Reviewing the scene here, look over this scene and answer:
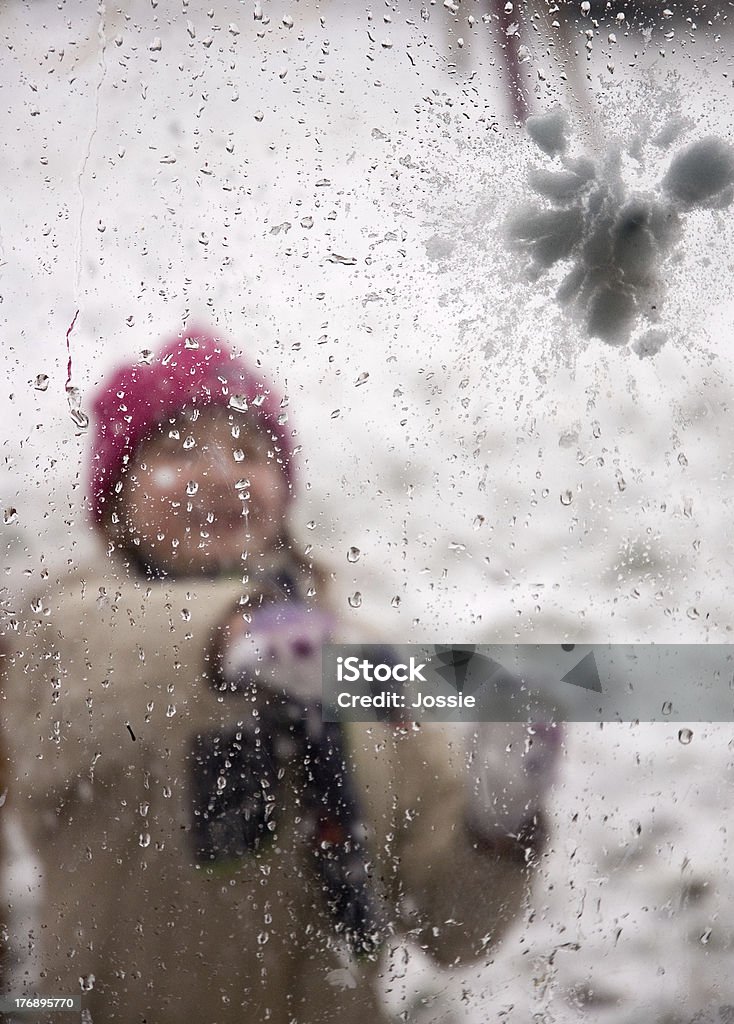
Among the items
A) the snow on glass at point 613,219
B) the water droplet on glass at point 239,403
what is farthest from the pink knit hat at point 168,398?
the snow on glass at point 613,219

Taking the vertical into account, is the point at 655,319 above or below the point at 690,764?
above

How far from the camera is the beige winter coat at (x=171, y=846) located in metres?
0.66

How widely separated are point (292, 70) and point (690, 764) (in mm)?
744

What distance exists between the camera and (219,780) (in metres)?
0.66

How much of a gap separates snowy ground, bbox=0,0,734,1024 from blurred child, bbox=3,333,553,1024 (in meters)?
0.04

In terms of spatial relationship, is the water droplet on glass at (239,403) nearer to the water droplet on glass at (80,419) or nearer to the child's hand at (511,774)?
the water droplet on glass at (80,419)

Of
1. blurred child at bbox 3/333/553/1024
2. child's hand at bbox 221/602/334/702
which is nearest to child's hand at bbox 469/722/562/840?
blurred child at bbox 3/333/553/1024

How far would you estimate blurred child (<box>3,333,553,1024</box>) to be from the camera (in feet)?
2.16

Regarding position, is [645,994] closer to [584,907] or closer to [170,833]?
[584,907]

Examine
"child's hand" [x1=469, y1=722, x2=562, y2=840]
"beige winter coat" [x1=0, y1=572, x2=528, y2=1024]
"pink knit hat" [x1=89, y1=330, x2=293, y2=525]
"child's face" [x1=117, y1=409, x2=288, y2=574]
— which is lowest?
"beige winter coat" [x1=0, y1=572, x2=528, y2=1024]

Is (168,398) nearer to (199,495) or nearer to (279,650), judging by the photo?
(199,495)

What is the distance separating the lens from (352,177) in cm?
68

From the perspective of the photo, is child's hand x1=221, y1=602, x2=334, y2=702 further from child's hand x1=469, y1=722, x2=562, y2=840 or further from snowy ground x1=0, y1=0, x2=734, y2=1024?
child's hand x1=469, y1=722, x2=562, y2=840

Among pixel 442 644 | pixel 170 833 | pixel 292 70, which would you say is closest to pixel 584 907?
pixel 442 644
